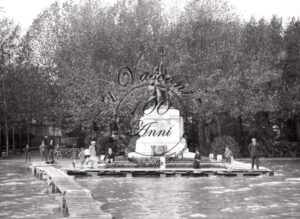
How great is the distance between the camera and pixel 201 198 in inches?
682

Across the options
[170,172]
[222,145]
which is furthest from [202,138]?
[170,172]

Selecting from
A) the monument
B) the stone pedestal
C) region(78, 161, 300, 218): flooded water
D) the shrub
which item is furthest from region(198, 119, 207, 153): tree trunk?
region(78, 161, 300, 218): flooded water

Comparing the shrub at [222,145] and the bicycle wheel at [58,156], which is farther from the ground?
the shrub at [222,145]

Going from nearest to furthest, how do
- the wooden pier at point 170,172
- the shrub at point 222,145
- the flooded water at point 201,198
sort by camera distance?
the flooded water at point 201,198
the wooden pier at point 170,172
the shrub at point 222,145

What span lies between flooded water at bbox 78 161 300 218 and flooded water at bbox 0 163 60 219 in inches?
63.3

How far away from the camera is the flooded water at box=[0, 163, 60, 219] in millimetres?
14438

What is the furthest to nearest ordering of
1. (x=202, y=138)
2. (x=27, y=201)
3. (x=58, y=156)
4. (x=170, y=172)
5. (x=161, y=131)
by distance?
(x=202, y=138), (x=58, y=156), (x=161, y=131), (x=170, y=172), (x=27, y=201)

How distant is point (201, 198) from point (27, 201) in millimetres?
5484

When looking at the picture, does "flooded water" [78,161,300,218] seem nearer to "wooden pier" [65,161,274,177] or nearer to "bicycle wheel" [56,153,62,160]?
"wooden pier" [65,161,274,177]

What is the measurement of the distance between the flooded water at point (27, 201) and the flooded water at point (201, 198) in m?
1.61

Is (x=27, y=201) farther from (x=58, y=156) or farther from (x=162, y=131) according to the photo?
(x=58, y=156)

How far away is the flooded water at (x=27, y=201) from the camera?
14438 mm

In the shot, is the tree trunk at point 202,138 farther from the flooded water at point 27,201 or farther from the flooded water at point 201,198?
the flooded water at point 27,201

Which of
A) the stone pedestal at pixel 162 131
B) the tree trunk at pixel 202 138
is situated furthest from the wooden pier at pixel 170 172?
the tree trunk at pixel 202 138
